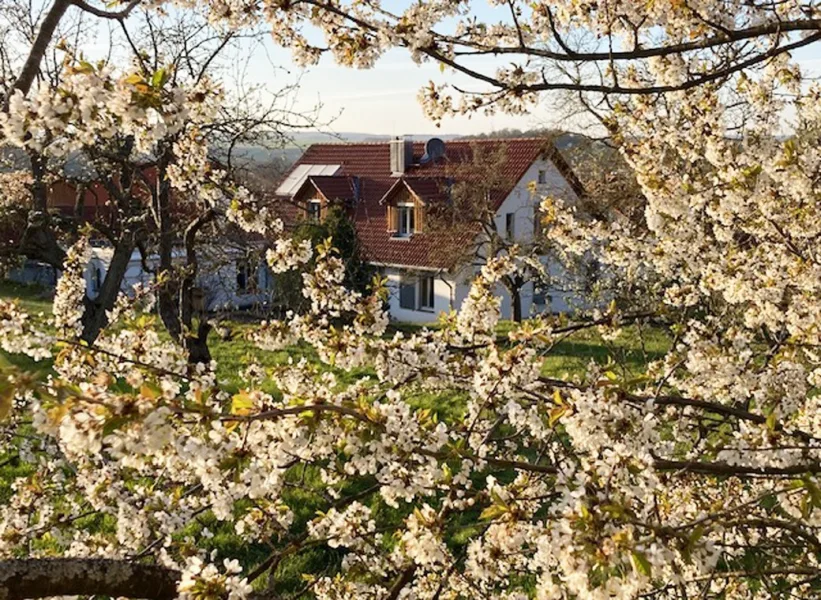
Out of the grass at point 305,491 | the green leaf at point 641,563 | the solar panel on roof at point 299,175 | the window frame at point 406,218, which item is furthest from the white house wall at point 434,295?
the green leaf at point 641,563

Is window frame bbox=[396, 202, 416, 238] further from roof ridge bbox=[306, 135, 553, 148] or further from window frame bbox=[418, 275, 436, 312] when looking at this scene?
roof ridge bbox=[306, 135, 553, 148]

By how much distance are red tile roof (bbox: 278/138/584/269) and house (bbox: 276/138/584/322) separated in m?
0.03

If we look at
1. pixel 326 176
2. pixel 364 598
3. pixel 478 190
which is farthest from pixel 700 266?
pixel 326 176

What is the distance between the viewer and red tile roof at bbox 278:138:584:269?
1922cm

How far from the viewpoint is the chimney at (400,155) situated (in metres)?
22.6

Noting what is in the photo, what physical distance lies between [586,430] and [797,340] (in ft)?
5.84

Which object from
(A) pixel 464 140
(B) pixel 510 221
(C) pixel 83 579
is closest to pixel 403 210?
(B) pixel 510 221

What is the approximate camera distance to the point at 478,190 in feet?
63.2

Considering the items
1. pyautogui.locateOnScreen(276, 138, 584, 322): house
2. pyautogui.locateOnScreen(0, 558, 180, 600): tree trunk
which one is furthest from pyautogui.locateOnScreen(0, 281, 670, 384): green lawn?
pyautogui.locateOnScreen(0, 558, 180, 600): tree trunk

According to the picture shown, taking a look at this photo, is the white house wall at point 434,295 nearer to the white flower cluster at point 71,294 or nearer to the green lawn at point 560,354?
the green lawn at point 560,354

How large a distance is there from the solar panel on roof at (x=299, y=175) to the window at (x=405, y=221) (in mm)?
3901

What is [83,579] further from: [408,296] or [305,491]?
[408,296]

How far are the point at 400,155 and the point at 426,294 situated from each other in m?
4.31

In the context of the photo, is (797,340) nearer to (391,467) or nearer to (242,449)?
(391,467)
